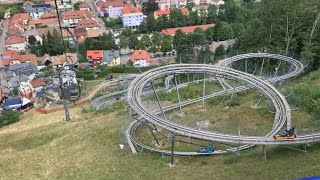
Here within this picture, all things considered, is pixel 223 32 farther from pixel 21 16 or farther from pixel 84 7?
pixel 21 16

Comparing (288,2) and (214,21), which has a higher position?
(288,2)

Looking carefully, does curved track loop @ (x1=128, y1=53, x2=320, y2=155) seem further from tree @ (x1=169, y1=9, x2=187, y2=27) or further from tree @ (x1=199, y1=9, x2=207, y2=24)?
tree @ (x1=199, y1=9, x2=207, y2=24)

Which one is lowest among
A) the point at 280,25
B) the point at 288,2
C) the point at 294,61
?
the point at 294,61

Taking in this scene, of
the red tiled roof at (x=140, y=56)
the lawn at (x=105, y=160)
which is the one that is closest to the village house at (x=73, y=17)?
the red tiled roof at (x=140, y=56)

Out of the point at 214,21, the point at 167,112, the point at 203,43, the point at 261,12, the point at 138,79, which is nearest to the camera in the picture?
the point at 138,79

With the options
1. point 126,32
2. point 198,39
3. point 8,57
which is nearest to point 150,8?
point 126,32

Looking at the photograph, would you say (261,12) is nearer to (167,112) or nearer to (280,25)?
(280,25)

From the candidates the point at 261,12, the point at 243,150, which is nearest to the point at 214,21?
the point at 261,12
